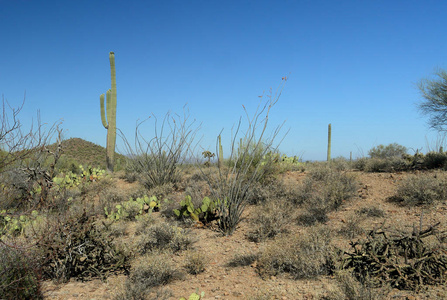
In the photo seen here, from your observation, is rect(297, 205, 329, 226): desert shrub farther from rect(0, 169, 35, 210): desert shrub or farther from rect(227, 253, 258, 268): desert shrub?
rect(0, 169, 35, 210): desert shrub

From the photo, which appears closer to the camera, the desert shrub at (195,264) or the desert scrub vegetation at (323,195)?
the desert shrub at (195,264)

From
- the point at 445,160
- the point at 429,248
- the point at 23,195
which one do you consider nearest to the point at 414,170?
the point at 445,160

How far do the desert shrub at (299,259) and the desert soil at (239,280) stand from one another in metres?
0.11

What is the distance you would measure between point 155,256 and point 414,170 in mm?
8957

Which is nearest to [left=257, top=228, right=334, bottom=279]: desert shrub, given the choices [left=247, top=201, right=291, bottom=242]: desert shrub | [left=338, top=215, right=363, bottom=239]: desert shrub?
[left=338, top=215, right=363, bottom=239]: desert shrub

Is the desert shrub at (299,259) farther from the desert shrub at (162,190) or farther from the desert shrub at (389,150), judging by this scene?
the desert shrub at (389,150)

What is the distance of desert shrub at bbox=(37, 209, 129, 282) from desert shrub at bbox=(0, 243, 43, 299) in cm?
36

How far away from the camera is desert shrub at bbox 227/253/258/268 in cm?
483

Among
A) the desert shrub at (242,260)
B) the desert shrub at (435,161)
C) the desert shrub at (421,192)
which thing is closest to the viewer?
the desert shrub at (242,260)

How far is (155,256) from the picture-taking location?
4816mm

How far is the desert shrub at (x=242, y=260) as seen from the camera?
4.83 metres

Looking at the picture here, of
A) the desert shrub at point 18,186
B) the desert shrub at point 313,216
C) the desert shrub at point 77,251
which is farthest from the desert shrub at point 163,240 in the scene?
the desert shrub at point 18,186

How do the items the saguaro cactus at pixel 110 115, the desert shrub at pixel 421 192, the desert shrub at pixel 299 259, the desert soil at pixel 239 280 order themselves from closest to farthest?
the desert soil at pixel 239 280, the desert shrub at pixel 299 259, the desert shrub at pixel 421 192, the saguaro cactus at pixel 110 115

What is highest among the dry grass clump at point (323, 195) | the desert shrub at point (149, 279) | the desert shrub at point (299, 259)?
the dry grass clump at point (323, 195)
